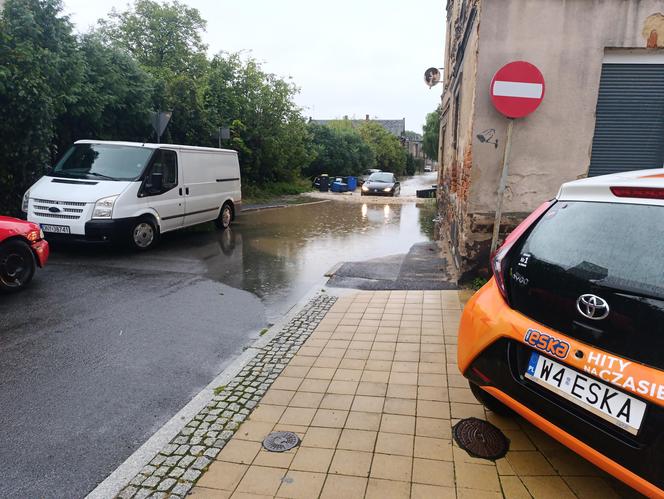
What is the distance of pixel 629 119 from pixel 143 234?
8.45 meters

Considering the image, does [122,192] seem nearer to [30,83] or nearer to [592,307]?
[30,83]

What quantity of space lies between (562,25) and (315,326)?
5081 mm

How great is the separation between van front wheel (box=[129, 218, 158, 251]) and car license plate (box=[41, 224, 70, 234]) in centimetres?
106

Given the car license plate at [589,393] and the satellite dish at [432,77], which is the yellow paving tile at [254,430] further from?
the satellite dish at [432,77]

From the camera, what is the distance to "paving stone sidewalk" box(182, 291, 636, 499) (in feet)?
8.66

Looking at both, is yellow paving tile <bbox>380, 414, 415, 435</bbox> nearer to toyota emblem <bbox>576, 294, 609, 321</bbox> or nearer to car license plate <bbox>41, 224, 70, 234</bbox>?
toyota emblem <bbox>576, 294, 609, 321</bbox>

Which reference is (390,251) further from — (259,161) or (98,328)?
(259,161)

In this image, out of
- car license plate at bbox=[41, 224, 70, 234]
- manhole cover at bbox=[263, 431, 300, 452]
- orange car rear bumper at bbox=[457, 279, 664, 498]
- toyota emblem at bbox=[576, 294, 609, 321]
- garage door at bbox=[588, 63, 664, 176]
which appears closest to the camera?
orange car rear bumper at bbox=[457, 279, 664, 498]

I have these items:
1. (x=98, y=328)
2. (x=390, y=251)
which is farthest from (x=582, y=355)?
(x=390, y=251)

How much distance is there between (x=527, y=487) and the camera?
2637 mm

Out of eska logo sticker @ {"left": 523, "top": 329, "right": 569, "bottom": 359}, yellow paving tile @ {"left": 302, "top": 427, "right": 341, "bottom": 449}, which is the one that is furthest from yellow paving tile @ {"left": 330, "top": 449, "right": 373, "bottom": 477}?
eska logo sticker @ {"left": 523, "top": 329, "right": 569, "bottom": 359}

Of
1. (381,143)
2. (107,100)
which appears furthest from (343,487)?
(381,143)

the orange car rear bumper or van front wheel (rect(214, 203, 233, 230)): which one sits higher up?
the orange car rear bumper

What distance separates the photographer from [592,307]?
2.21 meters
